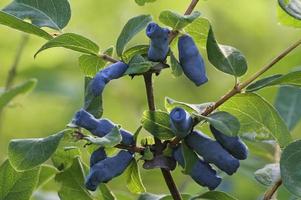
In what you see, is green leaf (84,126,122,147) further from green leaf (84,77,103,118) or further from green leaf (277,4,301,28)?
green leaf (277,4,301,28)

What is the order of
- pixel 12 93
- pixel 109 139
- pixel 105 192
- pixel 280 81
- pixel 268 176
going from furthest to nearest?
pixel 12 93, pixel 268 176, pixel 105 192, pixel 280 81, pixel 109 139

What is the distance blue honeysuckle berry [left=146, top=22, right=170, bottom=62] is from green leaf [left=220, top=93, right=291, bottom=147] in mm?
140

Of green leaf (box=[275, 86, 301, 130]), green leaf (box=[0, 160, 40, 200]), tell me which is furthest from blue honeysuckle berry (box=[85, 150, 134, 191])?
green leaf (box=[275, 86, 301, 130])

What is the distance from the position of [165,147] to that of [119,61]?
0.42 ft

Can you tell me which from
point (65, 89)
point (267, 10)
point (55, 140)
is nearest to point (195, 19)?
point (55, 140)

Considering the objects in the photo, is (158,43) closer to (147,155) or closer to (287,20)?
(147,155)

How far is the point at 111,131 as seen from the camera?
1086 mm

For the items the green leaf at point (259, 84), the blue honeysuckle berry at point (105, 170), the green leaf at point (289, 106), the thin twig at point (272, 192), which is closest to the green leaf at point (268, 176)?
the thin twig at point (272, 192)

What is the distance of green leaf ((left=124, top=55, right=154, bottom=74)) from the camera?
1104 mm

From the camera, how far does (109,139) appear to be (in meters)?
1.07

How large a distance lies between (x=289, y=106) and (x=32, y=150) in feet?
3.15

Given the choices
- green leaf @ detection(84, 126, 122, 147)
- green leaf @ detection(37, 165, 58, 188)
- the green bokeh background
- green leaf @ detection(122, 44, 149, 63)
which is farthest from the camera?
the green bokeh background

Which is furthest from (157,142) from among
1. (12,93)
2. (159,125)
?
(12,93)

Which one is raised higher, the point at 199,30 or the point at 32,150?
the point at 199,30
